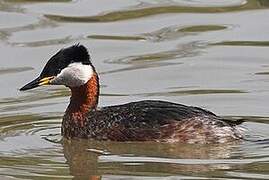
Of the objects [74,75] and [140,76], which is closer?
[74,75]

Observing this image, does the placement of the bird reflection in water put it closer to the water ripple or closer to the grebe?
the grebe

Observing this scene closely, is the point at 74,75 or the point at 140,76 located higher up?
the point at 74,75

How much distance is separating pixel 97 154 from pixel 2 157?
81cm

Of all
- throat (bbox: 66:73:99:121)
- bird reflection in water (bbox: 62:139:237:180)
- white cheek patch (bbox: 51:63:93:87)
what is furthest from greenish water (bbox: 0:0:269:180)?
white cheek patch (bbox: 51:63:93:87)

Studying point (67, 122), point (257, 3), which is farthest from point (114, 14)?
point (67, 122)

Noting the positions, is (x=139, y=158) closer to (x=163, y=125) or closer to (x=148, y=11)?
(x=163, y=125)

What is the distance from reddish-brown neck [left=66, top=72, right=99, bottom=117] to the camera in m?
11.7

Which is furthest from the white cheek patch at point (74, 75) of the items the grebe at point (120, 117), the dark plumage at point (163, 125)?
the dark plumage at point (163, 125)

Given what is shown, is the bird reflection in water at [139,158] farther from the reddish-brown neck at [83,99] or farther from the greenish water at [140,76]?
the reddish-brown neck at [83,99]

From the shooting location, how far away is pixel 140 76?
1366cm

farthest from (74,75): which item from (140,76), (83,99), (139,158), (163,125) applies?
(140,76)

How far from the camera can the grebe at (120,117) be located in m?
11.1

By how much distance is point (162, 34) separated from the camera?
15.7 meters

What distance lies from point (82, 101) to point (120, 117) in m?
0.54
